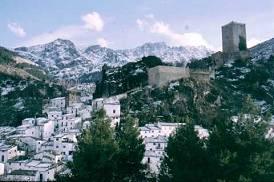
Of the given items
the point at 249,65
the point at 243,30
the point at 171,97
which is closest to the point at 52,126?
the point at 171,97

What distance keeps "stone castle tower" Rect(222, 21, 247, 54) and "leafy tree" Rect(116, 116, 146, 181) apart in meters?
97.8

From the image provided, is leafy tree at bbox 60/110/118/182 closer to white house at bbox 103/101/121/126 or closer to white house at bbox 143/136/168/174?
white house at bbox 143/136/168/174

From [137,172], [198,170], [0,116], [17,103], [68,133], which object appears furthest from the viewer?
[17,103]

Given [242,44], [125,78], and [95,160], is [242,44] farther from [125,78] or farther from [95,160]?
[95,160]

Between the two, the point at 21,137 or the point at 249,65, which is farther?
the point at 249,65

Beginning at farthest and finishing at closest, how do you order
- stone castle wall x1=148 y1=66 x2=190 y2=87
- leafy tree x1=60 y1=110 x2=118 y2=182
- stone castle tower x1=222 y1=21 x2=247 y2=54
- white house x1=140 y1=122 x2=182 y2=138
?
1. stone castle tower x1=222 y1=21 x2=247 y2=54
2. stone castle wall x1=148 y1=66 x2=190 y2=87
3. white house x1=140 y1=122 x2=182 y2=138
4. leafy tree x1=60 y1=110 x2=118 y2=182

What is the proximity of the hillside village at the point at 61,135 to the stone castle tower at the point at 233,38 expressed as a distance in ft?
66.6

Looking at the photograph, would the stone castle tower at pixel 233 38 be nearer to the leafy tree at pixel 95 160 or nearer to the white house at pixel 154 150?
the white house at pixel 154 150

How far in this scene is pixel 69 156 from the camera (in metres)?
82.1

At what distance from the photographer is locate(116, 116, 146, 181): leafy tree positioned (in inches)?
1657

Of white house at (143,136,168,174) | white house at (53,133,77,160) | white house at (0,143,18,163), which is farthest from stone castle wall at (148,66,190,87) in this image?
white house at (0,143,18,163)

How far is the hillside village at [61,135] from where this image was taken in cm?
7288

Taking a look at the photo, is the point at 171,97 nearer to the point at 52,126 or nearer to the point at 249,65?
the point at 52,126

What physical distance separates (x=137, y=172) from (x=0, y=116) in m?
96.3
